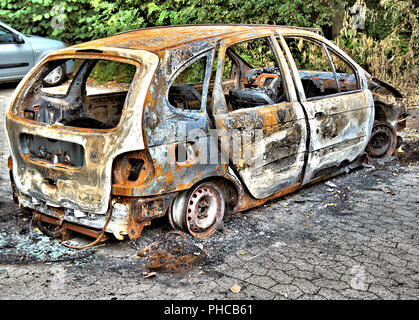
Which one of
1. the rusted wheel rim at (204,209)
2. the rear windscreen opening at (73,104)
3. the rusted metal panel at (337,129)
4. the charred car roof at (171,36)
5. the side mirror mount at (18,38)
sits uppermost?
the charred car roof at (171,36)

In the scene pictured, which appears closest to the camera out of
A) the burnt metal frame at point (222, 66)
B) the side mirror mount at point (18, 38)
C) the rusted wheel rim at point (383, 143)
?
the burnt metal frame at point (222, 66)

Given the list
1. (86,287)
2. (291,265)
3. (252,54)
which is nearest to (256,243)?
(291,265)

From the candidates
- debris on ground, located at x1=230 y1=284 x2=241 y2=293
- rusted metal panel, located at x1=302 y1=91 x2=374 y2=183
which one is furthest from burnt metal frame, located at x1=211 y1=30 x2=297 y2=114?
debris on ground, located at x1=230 y1=284 x2=241 y2=293

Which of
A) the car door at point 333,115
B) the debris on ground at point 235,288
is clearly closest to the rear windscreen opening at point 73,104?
the car door at point 333,115

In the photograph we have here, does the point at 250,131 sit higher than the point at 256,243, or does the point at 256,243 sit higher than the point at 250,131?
the point at 250,131

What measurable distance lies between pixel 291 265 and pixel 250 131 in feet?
4.00

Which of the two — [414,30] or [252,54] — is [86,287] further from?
[414,30]

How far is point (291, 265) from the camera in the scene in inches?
155

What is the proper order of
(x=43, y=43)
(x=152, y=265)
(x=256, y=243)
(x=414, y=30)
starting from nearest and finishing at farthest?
(x=152, y=265)
(x=256, y=243)
(x=414, y=30)
(x=43, y=43)

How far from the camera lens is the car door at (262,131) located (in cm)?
434

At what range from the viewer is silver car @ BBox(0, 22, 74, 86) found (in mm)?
10797

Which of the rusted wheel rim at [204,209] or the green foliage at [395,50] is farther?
the green foliage at [395,50]

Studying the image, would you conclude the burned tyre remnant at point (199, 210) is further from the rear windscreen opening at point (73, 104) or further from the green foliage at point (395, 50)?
the green foliage at point (395, 50)

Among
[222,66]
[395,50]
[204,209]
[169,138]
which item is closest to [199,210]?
[204,209]
